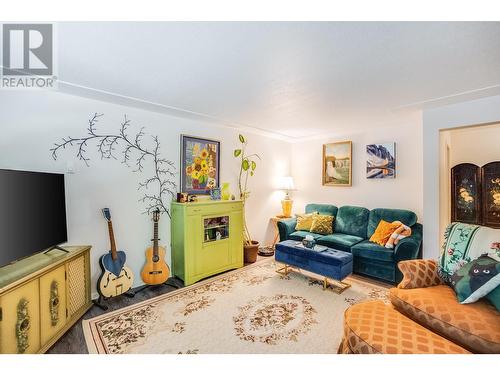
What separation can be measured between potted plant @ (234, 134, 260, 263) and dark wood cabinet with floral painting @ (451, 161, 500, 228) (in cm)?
422

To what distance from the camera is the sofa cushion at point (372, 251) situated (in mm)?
3066

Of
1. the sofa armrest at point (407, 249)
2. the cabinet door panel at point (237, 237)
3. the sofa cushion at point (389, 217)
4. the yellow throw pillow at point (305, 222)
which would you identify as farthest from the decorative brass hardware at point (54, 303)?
the sofa cushion at point (389, 217)

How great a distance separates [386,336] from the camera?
1.39m

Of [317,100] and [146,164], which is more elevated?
[317,100]

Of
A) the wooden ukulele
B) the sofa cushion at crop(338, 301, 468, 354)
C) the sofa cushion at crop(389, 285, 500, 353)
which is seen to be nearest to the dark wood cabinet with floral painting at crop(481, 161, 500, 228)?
the sofa cushion at crop(389, 285, 500, 353)

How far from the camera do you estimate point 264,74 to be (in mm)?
2146

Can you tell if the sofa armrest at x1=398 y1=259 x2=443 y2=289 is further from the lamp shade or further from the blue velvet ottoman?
the lamp shade

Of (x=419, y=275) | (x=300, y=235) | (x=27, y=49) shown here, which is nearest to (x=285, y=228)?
(x=300, y=235)

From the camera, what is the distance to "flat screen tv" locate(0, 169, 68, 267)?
1.68 meters

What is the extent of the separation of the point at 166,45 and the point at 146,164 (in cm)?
181

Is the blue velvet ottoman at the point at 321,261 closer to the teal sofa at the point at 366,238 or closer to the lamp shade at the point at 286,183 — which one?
the teal sofa at the point at 366,238

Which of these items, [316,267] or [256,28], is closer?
[256,28]
